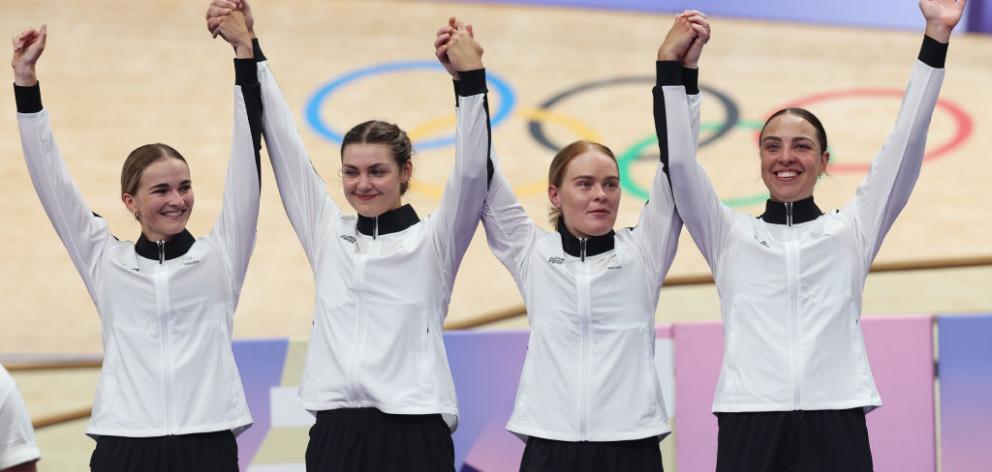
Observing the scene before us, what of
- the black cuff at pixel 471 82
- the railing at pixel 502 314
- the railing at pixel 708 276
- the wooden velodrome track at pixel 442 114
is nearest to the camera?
the black cuff at pixel 471 82

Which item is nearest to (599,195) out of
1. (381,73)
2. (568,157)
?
(568,157)

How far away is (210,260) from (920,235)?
4568 millimetres

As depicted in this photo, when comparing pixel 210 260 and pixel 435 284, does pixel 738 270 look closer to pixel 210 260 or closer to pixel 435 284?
pixel 435 284

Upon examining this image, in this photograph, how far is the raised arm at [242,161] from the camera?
3.77 m

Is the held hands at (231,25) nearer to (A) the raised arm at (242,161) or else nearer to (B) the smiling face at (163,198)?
(A) the raised arm at (242,161)

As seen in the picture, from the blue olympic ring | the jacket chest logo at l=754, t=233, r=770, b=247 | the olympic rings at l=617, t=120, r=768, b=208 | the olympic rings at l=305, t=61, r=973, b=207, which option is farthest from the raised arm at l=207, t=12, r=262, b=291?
the blue olympic ring

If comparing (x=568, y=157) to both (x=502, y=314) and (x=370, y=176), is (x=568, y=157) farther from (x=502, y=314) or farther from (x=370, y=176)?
(x=502, y=314)

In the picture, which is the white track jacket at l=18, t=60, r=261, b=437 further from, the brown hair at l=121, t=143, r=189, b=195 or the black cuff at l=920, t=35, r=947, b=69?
the black cuff at l=920, t=35, r=947, b=69

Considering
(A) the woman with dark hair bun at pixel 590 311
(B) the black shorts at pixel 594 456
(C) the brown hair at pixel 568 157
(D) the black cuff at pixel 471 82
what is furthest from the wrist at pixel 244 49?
(B) the black shorts at pixel 594 456

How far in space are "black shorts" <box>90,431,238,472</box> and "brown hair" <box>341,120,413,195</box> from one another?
0.80m

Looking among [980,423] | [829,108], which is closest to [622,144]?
[829,108]

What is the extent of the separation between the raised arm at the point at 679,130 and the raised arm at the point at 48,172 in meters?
1.46

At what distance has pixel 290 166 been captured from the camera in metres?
3.81

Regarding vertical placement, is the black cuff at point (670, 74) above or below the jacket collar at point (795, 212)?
above
